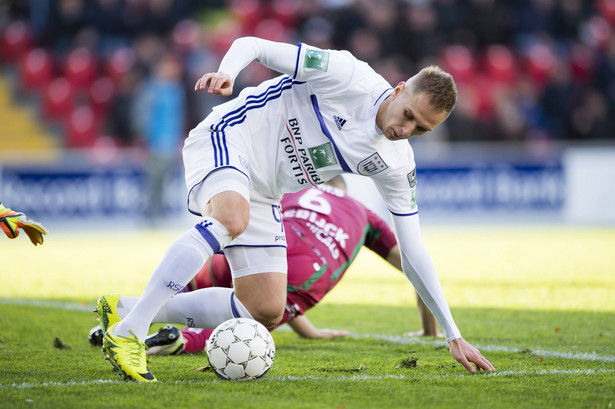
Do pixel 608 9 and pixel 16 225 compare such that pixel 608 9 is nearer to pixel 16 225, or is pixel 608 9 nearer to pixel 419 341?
pixel 419 341

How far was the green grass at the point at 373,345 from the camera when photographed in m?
3.55

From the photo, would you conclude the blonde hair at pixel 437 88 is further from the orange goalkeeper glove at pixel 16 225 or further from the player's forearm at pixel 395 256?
the orange goalkeeper glove at pixel 16 225

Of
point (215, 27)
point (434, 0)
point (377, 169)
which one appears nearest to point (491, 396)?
point (377, 169)

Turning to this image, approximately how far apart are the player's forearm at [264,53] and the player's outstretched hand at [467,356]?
1.64m

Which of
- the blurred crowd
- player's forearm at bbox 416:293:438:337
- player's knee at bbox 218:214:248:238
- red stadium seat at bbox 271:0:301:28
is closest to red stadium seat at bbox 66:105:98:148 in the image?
the blurred crowd

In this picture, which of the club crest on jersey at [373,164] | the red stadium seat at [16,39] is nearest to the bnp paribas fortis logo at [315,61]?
the club crest on jersey at [373,164]

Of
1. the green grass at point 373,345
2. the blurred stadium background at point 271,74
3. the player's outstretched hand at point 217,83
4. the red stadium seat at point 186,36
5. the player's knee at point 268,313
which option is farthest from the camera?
the red stadium seat at point 186,36

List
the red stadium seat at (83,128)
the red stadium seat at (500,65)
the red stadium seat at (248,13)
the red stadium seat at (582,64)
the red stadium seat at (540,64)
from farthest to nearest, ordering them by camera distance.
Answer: the red stadium seat at (248,13)
the red stadium seat at (582,64)
the red stadium seat at (540,64)
the red stadium seat at (500,65)
the red stadium seat at (83,128)

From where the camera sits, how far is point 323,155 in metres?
4.50

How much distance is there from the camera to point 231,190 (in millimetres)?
4113

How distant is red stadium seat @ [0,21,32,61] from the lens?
18.0 m

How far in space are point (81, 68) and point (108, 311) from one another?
13757 millimetres

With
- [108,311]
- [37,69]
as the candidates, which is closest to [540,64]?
[37,69]

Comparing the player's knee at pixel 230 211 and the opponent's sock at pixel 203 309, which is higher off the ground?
the player's knee at pixel 230 211
